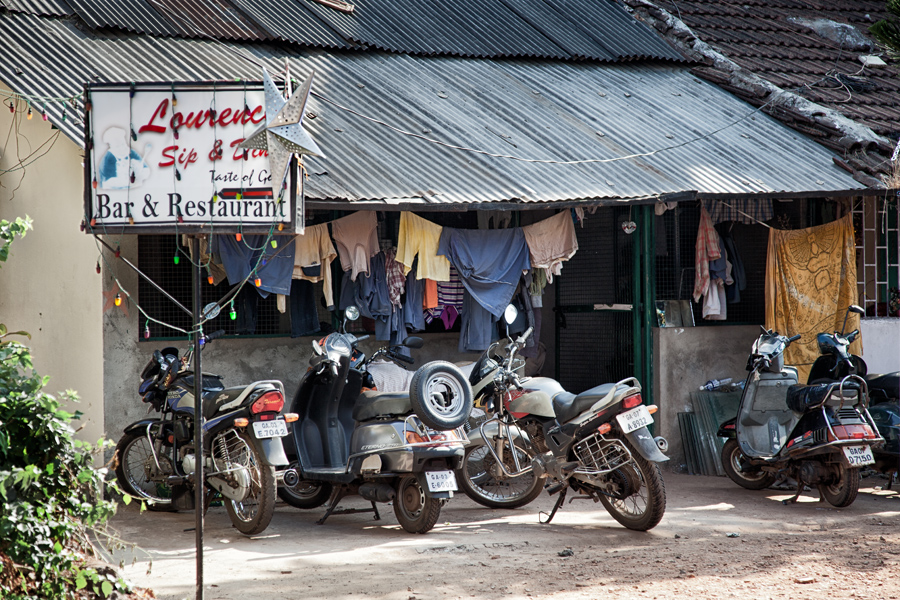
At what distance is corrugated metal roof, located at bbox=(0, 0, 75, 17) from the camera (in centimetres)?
852

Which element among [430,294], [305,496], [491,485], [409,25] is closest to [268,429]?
[305,496]

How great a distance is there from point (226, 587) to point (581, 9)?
8756 mm

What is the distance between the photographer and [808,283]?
31.3 ft

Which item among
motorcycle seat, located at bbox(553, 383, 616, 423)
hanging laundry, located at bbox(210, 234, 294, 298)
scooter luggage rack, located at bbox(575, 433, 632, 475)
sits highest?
hanging laundry, located at bbox(210, 234, 294, 298)

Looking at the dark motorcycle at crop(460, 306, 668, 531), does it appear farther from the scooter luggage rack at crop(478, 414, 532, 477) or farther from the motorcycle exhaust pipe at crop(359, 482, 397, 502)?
the motorcycle exhaust pipe at crop(359, 482, 397, 502)

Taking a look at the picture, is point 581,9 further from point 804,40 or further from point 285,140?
point 285,140

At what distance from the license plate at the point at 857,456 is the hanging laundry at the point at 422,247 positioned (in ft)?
11.4

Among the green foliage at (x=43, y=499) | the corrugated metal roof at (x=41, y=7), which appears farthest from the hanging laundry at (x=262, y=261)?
the green foliage at (x=43, y=499)

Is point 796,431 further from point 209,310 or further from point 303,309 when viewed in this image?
point 209,310

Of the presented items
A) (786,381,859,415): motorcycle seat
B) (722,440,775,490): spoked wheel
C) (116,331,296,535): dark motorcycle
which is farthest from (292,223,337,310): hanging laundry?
(786,381,859,415): motorcycle seat

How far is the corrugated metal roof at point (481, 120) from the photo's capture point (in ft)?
25.6

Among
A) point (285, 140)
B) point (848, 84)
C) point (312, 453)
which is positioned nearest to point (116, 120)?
point (285, 140)

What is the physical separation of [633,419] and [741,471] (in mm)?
2362

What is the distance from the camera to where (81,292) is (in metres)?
7.21
